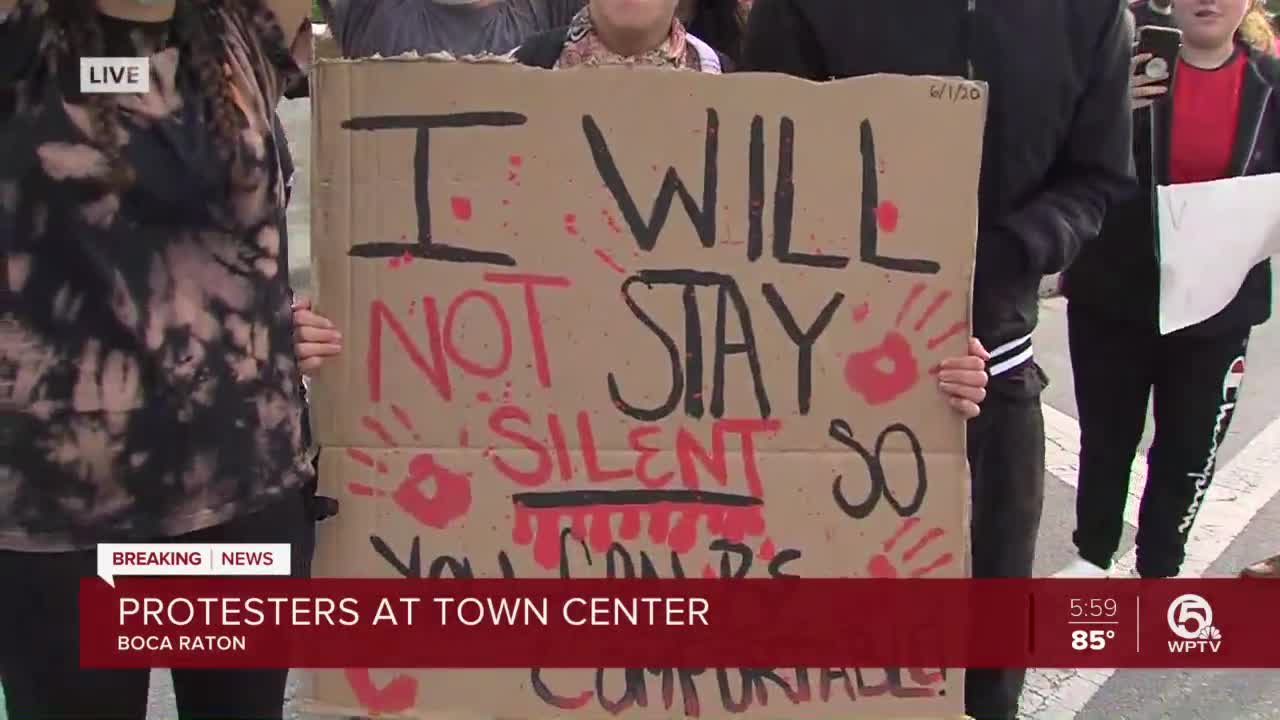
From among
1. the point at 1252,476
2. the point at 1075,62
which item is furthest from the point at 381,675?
the point at 1252,476

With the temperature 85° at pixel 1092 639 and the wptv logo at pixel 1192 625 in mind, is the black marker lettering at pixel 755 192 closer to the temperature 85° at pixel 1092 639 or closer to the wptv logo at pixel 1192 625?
the temperature 85° at pixel 1092 639

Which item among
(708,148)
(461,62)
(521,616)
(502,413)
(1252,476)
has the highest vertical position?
(461,62)

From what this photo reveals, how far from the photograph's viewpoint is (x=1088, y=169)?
6.13 feet

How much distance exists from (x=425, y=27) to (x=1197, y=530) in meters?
2.76

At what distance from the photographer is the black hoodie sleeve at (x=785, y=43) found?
1832mm

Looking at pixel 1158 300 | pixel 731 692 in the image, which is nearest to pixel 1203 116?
pixel 1158 300

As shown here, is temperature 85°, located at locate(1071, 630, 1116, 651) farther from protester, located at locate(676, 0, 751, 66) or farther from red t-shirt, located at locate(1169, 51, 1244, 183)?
protester, located at locate(676, 0, 751, 66)

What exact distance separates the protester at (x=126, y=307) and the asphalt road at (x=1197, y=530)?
4.07ft

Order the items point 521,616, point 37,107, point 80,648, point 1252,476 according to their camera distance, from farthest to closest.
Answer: point 1252,476 < point 521,616 < point 80,648 < point 37,107

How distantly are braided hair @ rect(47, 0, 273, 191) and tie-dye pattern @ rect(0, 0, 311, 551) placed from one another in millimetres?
12

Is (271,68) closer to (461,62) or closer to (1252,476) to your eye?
(461,62)

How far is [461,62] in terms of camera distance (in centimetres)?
151

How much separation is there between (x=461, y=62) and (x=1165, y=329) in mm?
1873

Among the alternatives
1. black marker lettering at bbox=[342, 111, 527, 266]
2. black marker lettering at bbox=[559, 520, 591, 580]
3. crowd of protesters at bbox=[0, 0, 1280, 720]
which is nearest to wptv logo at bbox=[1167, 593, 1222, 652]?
crowd of protesters at bbox=[0, 0, 1280, 720]
